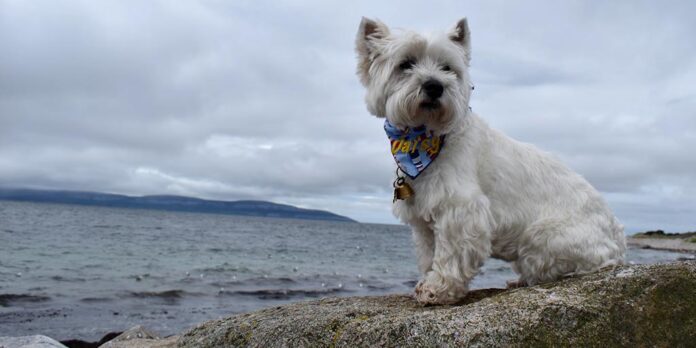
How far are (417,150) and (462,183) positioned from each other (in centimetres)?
50

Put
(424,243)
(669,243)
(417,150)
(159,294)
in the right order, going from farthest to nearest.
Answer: (669,243) → (159,294) → (424,243) → (417,150)

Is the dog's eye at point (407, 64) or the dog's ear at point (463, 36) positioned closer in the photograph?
the dog's eye at point (407, 64)

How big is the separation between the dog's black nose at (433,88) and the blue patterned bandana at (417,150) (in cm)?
44

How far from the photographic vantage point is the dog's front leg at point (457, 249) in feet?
16.6

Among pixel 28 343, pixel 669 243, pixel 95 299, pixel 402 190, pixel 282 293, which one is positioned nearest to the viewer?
pixel 402 190

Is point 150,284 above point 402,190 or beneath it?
beneath

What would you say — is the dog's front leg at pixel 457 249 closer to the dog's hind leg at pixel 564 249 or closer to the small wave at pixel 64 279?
the dog's hind leg at pixel 564 249

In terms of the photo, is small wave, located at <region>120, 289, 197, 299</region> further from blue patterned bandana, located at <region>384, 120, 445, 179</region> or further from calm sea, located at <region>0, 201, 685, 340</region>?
blue patterned bandana, located at <region>384, 120, 445, 179</region>

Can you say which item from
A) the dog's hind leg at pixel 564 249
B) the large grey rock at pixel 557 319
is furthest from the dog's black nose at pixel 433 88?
the large grey rock at pixel 557 319

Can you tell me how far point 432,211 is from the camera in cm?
523

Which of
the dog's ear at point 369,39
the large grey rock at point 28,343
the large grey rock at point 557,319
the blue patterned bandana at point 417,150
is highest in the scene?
the dog's ear at point 369,39

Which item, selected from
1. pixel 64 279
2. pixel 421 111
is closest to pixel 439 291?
pixel 421 111

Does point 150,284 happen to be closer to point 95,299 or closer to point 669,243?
point 95,299

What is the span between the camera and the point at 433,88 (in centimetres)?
482
